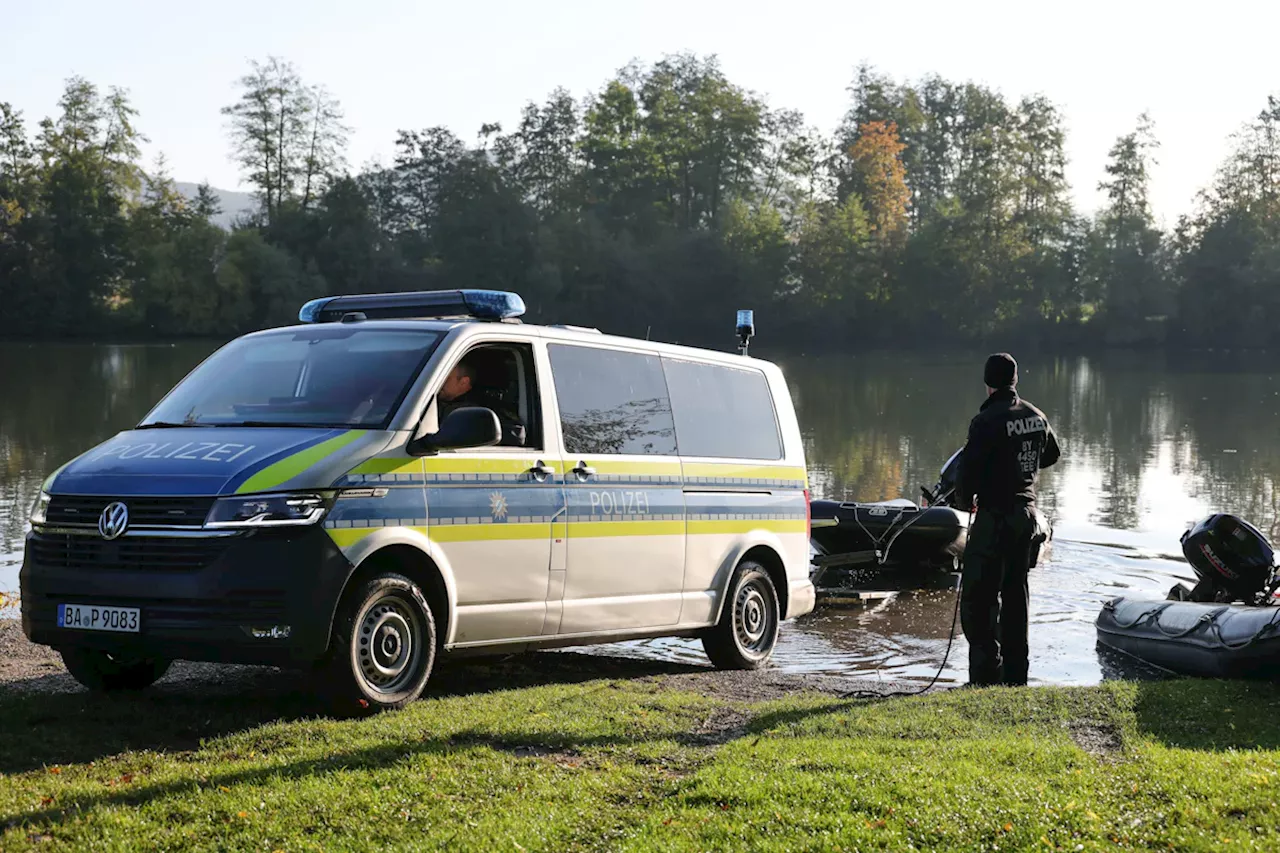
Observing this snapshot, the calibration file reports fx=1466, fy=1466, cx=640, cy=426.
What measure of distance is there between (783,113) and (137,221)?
50388mm

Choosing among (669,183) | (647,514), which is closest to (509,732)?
(647,514)

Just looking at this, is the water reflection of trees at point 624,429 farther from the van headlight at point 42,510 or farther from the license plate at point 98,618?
the van headlight at point 42,510

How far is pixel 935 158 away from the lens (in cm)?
12225

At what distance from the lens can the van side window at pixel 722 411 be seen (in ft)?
34.4

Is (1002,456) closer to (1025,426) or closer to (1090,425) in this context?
(1025,426)

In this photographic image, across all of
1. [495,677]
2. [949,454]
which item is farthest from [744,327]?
[949,454]

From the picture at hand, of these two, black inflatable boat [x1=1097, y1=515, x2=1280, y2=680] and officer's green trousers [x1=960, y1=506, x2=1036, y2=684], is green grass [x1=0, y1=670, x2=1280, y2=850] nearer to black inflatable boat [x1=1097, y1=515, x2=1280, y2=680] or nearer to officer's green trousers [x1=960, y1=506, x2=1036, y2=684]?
officer's green trousers [x1=960, y1=506, x2=1036, y2=684]

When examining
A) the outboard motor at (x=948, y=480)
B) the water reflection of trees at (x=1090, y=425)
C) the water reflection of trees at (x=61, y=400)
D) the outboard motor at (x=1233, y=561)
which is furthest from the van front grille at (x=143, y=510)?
the water reflection of trees at (x=1090, y=425)

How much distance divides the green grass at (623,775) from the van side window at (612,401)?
5.76 ft

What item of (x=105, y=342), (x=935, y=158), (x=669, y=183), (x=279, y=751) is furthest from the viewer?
(x=935, y=158)

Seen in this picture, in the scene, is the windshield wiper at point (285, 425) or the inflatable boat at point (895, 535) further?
the inflatable boat at point (895, 535)

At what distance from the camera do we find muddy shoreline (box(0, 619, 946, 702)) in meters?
8.87

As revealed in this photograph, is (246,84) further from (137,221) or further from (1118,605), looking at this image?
(1118,605)

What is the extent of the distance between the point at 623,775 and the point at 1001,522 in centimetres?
457
